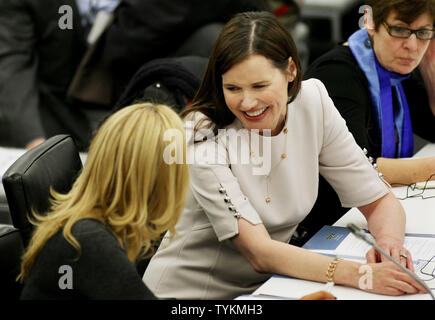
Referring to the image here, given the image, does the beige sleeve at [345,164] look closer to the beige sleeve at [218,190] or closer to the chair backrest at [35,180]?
the beige sleeve at [218,190]

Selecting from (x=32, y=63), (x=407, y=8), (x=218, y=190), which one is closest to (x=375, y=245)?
(x=218, y=190)

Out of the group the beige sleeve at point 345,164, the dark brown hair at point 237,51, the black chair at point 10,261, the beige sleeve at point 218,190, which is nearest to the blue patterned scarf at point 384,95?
the beige sleeve at point 345,164

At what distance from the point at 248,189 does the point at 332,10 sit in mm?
3750

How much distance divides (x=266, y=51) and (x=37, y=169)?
2.09 ft

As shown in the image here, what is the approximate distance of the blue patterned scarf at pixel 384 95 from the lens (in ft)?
7.82

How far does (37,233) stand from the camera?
56.6 inches

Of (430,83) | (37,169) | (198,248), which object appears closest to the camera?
(37,169)

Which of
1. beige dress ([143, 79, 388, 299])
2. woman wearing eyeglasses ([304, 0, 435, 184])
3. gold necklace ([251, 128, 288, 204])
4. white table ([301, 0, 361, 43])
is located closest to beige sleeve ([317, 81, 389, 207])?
beige dress ([143, 79, 388, 299])

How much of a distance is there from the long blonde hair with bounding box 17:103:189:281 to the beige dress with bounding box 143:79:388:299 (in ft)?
1.08

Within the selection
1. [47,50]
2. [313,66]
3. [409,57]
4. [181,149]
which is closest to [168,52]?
[47,50]

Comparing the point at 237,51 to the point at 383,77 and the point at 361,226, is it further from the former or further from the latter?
the point at 383,77

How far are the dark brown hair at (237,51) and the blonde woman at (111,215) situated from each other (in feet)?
1.15

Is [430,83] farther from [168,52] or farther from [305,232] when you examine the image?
[168,52]

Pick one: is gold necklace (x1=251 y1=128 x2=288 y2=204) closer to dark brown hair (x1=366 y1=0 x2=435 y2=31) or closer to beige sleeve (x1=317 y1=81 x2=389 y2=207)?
beige sleeve (x1=317 y1=81 x2=389 y2=207)
